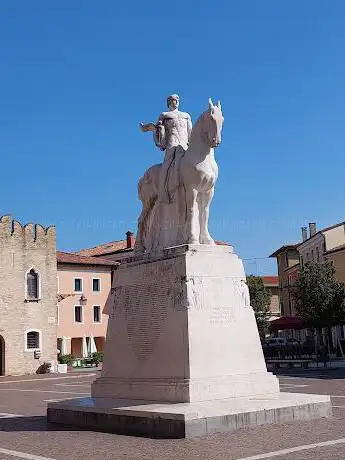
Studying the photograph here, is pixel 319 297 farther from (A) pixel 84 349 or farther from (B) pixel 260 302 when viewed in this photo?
(B) pixel 260 302

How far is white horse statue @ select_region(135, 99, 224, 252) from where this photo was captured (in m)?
11.7

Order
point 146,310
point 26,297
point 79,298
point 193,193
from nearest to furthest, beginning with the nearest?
1. point 146,310
2. point 193,193
3. point 26,297
4. point 79,298

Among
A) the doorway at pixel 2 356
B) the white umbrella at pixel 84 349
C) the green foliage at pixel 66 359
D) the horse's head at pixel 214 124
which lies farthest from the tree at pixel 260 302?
the horse's head at pixel 214 124

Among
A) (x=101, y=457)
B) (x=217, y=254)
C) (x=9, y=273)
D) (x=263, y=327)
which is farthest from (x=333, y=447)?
(x=263, y=327)

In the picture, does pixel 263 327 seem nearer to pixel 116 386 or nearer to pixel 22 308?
pixel 22 308

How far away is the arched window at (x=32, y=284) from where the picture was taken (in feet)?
144

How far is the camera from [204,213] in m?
12.2

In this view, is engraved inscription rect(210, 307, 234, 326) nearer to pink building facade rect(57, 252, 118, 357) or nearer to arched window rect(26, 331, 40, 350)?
arched window rect(26, 331, 40, 350)

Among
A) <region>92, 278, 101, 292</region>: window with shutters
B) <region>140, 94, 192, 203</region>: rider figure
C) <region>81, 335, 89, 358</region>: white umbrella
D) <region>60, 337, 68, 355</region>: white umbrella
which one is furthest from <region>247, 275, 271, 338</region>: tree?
<region>140, 94, 192, 203</region>: rider figure

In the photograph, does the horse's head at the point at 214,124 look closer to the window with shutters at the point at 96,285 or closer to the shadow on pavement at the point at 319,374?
the shadow on pavement at the point at 319,374

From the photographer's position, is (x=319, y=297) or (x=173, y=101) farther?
(x=319, y=297)

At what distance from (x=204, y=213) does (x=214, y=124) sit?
5.57ft

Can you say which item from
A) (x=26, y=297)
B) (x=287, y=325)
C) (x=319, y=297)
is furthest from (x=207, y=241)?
(x=26, y=297)

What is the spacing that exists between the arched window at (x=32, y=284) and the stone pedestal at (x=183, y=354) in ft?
107
